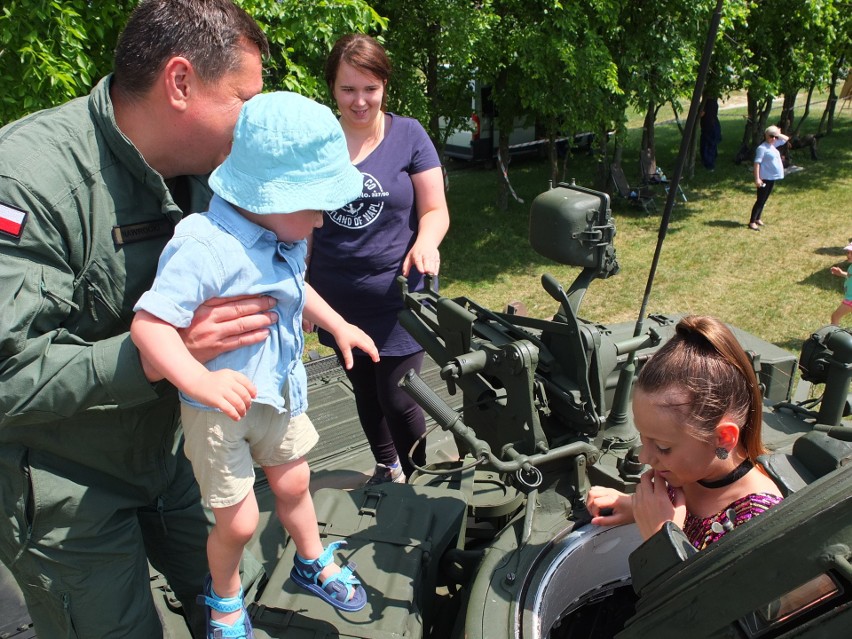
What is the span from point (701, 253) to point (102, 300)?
31.3 ft

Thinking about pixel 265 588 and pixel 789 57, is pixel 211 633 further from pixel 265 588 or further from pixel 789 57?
pixel 789 57

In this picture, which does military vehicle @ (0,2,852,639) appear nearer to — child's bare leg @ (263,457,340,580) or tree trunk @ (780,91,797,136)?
child's bare leg @ (263,457,340,580)

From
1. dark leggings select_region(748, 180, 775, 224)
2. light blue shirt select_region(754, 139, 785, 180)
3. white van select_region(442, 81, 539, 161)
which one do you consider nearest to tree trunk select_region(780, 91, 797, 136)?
light blue shirt select_region(754, 139, 785, 180)

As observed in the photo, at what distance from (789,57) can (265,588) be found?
13.7 m

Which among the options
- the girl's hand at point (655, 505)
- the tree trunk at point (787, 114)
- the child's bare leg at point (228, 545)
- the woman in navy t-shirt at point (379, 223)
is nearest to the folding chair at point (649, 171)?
the tree trunk at point (787, 114)

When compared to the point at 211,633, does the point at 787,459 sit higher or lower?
higher

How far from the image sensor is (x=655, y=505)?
5.72 feet

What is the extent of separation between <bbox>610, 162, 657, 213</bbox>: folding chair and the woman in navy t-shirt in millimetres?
9872

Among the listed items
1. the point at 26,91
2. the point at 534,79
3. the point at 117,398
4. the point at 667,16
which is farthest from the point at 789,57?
the point at 117,398

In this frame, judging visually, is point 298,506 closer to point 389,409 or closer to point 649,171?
point 389,409

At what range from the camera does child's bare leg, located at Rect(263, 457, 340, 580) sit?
202cm

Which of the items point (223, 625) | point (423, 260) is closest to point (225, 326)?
point (223, 625)

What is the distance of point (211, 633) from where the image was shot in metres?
1.91

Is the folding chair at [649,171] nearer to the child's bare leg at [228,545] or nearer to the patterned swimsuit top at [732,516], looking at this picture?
the patterned swimsuit top at [732,516]
